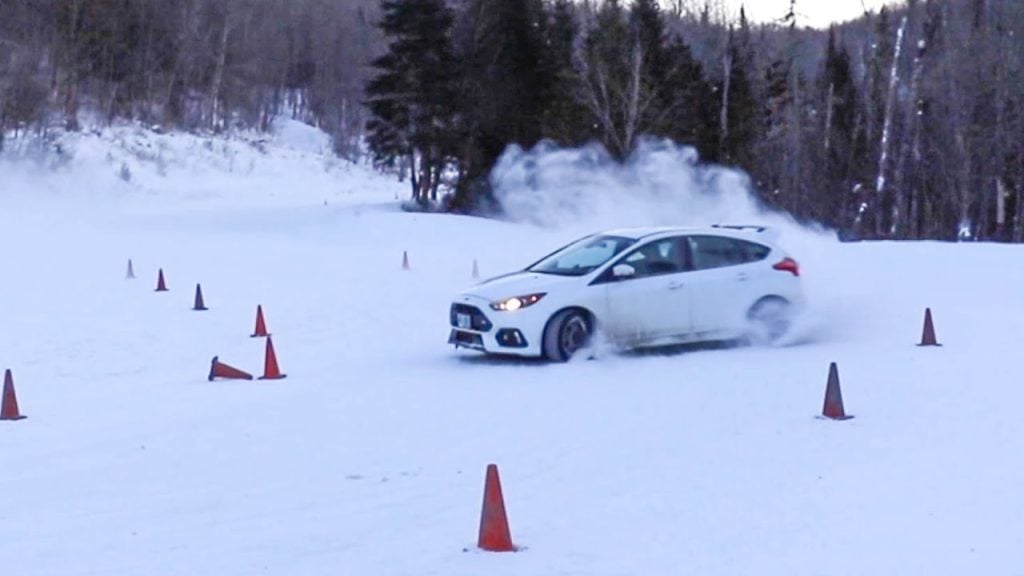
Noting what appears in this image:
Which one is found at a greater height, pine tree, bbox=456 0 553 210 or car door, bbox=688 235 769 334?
pine tree, bbox=456 0 553 210

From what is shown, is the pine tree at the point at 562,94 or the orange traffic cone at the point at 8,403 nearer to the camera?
the orange traffic cone at the point at 8,403

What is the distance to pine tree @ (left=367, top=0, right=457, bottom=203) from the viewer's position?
52.7 meters

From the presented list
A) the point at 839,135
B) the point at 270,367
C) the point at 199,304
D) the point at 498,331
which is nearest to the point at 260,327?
the point at 199,304

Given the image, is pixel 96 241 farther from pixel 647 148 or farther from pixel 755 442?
pixel 755 442

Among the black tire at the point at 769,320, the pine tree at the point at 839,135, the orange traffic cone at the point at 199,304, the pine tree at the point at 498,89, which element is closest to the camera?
the black tire at the point at 769,320

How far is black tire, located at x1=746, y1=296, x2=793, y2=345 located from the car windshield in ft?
5.55

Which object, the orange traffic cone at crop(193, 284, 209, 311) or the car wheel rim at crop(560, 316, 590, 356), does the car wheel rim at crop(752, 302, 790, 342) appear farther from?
the orange traffic cone at crop(193, 284, 209, 311)

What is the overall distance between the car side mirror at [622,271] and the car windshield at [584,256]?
8.7 inches

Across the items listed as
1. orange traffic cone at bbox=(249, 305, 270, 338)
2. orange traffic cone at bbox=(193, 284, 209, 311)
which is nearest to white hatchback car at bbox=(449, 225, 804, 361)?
orange traffic cone at bbox=(249, 305, 270, 338)

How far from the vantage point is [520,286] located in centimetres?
1589

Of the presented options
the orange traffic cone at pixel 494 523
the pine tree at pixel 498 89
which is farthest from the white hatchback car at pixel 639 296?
the pine tree at pixel 498 89

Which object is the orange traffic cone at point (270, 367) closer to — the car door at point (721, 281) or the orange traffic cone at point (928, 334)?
the car door at point (721, 281)

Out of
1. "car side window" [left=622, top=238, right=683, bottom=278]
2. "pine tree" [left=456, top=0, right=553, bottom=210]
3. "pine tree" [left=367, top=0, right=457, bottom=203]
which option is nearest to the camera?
"car side window" [left=622, top=238, right=683, bottom=278]

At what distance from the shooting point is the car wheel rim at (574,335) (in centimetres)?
1573
